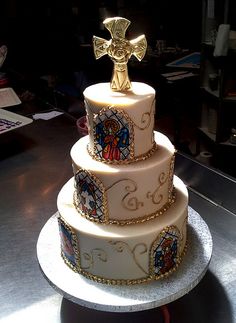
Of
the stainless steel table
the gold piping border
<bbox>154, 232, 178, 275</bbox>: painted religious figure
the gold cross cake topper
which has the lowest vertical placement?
the stainless steel table

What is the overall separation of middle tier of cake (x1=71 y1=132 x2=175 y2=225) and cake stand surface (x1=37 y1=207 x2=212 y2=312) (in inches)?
6.2

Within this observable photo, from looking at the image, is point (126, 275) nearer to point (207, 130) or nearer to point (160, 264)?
point (160, 264)

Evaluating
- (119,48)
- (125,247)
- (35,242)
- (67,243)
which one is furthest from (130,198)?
(35,242)

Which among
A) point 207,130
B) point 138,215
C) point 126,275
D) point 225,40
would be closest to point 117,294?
point 126,275

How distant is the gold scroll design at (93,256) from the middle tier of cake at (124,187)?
0.08 metres

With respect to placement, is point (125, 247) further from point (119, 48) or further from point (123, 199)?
point (119, 48)

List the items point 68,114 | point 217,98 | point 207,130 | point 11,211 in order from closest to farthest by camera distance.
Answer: point 11,211 < point 68,114 < point 217,98 < point 207,130

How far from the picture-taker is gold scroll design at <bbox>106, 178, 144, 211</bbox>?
0.93 meters

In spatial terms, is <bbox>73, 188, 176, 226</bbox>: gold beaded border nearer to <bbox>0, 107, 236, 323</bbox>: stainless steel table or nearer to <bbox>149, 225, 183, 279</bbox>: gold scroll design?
<bbox>149, 225, 183, 279</bbox>: gold scroll design

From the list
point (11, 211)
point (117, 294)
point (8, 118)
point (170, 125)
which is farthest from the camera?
point (170, 125)

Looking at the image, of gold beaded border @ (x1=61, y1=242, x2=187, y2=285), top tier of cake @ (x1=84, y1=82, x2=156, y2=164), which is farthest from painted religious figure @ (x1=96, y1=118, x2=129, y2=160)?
gold beaded border @ (x1=61, y1=242, x2=187, y2=285)

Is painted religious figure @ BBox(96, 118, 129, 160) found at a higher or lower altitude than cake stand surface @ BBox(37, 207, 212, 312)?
higher

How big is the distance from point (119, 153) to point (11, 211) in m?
0.69

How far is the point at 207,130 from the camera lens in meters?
3.72
